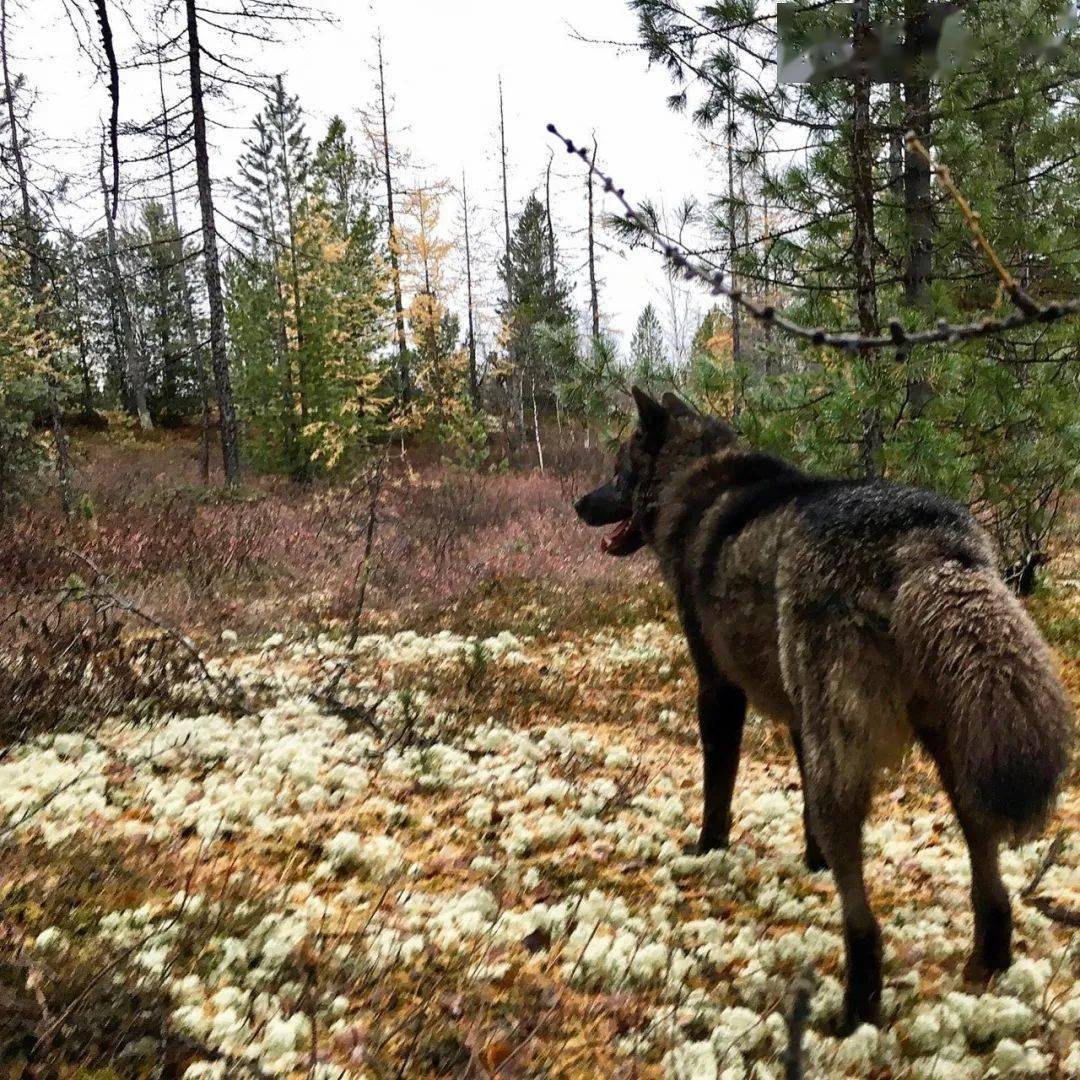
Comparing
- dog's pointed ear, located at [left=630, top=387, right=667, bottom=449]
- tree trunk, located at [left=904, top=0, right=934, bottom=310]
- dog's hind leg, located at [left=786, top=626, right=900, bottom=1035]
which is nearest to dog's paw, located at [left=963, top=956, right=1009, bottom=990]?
dog's hind leg, located at [left=786, top=626, right=900, bottom=1035]

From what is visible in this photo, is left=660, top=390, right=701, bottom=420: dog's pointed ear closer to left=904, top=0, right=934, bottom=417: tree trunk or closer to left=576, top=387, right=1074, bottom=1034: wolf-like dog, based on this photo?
left=576, top=387, right=1074, bottom=1034: wolf-like dog

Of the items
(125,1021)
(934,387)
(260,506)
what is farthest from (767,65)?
(260,506)

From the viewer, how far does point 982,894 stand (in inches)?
116

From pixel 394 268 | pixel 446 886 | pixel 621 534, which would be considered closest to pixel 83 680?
pixel 446 886

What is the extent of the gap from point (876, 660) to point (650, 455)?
2.57 meters

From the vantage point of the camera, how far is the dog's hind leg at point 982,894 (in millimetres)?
2799

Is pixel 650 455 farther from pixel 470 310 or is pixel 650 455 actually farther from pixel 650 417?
pixel 470 310

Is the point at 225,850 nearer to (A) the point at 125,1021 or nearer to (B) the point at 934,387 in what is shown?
(A) the point at 125,1021

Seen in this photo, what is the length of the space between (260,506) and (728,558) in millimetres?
13755

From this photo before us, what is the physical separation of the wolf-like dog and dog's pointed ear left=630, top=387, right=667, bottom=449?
109cm

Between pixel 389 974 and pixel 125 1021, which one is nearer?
pixel 125 1021

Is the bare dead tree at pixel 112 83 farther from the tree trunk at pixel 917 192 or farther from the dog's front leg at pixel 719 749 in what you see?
the tree trunk at pixel 917 192

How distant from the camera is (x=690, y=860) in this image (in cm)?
402

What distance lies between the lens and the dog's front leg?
4047mm
